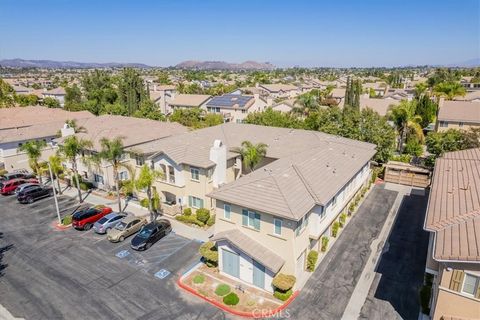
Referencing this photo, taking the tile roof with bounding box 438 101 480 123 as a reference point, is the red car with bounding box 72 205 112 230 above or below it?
below

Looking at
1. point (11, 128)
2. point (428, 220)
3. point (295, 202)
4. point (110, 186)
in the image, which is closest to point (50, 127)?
point (11, 128)

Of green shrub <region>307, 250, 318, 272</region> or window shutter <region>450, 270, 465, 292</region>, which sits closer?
window shutter <region>450, 270, 465, 292</region>

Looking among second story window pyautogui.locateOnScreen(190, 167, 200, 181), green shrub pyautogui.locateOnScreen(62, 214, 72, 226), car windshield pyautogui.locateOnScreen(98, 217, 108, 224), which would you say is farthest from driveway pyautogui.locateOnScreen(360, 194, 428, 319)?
green shrub pyautogui.locateOnScreen(62, 214, 72, 226)

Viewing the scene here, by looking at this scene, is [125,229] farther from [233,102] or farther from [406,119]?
[233,102]

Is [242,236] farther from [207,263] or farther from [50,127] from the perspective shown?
[50,127]

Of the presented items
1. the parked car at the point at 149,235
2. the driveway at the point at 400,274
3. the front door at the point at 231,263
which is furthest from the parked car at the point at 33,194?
the driveway at the point at 400,274

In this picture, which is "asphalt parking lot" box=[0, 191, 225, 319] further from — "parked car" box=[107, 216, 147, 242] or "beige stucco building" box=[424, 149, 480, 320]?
"beige stucco building" box=[424, 149, 480, 320]

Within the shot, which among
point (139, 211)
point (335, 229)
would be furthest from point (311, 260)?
point (139, 211)
